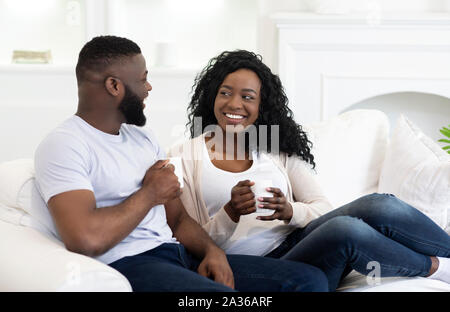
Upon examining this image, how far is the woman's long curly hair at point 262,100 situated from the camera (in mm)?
2035

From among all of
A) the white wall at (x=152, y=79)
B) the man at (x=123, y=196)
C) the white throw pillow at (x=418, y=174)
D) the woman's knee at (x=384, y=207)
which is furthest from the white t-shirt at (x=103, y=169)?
the white wall at (x=152, y=79)

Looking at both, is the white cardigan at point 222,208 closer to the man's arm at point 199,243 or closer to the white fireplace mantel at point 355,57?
the man's arm at point 199,243

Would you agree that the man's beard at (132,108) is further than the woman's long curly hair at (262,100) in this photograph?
No

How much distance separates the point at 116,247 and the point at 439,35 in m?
2.49

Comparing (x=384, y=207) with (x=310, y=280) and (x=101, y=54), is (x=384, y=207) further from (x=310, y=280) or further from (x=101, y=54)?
(x=101, y=54)

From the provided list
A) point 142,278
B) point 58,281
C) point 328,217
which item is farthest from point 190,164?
point 58,281

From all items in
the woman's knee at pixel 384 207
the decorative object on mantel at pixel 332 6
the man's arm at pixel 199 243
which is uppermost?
the decorative object on mantel at pixel 332 6

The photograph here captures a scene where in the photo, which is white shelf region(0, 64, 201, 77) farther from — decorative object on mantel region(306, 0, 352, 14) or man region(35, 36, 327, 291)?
man region(35, 36, 327, 291)

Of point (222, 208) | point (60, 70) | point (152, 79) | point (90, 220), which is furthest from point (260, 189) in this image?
point (60, 70)

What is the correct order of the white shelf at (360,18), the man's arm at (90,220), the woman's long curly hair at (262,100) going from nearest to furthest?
the man's arm at (90,220) → the woman's long curly hair at (262,100) → the white shelf at (360,18)

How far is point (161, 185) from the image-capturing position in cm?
156

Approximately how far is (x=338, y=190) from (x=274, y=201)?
2.16 feet

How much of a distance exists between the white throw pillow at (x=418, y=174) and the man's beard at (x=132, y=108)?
97cm

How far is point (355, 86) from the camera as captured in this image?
11.6 feet
